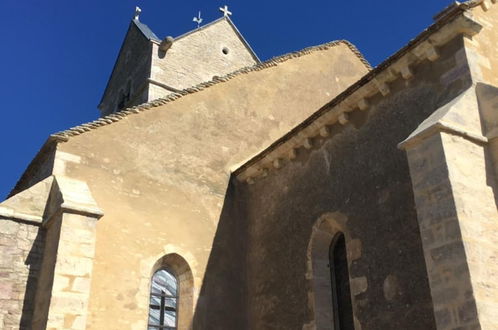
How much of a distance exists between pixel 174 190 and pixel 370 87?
4.38m

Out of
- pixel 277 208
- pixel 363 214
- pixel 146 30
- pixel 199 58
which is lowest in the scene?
pixel 363 214

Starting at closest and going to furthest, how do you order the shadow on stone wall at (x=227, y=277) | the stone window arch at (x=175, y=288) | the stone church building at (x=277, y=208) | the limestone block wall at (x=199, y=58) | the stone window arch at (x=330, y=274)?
1. the stone church building at (x=277, y=208)
2. the stone window arch at (x=330, y=274)
3. the stone window arch at (x=175, y=288)
4. the shadow on stone wall at (x=227, y=277)
5. the limestone block wall at (x=199, y=58)

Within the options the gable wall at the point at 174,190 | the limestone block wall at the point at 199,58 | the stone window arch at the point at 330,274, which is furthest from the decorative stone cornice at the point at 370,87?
the limestone block wall at the point at 199,58

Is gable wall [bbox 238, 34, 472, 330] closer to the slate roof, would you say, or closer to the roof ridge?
the roof ridge

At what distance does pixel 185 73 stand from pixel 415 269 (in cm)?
1465

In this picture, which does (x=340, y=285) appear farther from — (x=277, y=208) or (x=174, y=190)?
(x=174, y=190)

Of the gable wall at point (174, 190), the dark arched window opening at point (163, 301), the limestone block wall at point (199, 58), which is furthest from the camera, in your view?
the limestone block wall at point (199, 58)

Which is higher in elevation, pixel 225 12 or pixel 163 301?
pixel 225 12

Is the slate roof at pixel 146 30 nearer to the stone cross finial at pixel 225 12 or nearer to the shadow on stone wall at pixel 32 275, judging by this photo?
the stone cross finial at pixel 225 12

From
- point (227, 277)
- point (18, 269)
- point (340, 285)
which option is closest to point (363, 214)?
point (340, 285)

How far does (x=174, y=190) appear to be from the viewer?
10641mm

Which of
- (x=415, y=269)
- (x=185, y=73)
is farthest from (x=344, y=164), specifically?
(x=185, y=73)

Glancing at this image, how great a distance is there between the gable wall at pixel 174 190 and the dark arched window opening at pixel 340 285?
2328 millimetres

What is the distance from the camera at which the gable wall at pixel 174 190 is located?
30.5 feet
